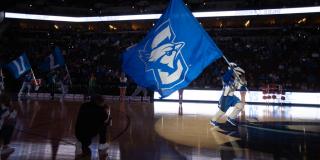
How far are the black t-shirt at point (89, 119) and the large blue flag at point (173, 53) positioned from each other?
1221mm

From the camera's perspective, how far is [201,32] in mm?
8016

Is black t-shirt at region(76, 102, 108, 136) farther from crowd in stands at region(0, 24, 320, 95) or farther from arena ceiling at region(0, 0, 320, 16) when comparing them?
arena ceiling at region(0, 0, 320, 16)

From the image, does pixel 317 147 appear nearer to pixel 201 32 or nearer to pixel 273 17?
pixel 201 32

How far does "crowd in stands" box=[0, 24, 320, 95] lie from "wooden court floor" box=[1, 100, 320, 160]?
31.2 feet

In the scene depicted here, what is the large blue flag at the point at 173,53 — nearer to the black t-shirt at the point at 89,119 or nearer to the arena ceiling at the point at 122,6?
the black t-shirt at the point at 89,119

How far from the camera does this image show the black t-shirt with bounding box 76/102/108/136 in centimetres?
729

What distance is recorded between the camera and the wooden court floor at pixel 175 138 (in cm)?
777

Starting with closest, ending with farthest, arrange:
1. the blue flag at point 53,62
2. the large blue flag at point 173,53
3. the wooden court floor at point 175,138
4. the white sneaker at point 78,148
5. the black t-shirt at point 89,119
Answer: the black t-shirt at point 89,119 → the white sneaker at point 78,148 → the wooden court floor at point 175,138 → the large blue flag at point 173,53 → the blue flag at point 53,62

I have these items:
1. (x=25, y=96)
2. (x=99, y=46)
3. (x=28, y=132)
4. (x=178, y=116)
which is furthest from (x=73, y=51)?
(x=28, y=132)

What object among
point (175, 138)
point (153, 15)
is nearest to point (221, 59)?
point (153, 15)

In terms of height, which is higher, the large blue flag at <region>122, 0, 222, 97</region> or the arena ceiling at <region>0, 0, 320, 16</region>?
the arena ceiling at <region>0, 0, 320, 16</region>

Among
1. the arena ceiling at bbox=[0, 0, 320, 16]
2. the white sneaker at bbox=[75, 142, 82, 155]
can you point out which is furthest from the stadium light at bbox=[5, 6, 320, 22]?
the white sneaker at bbox=[75, 142, 82, 155]

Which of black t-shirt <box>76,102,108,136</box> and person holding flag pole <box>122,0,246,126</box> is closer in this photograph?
black t-shirt <box>76,102,108,136</box>

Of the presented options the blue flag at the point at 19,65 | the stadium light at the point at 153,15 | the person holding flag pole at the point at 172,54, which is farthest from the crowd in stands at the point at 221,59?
the person holding flag pole at the point at 172,54
